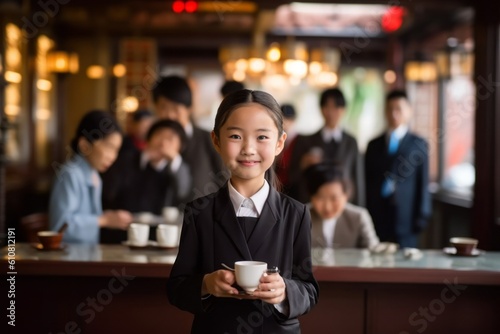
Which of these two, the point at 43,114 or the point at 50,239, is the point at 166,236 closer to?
the point at 50,239

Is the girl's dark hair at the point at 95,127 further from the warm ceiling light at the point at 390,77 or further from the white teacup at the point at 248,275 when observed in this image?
the warm ceiling light at the point at 390,77

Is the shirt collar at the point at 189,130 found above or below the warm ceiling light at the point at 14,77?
below

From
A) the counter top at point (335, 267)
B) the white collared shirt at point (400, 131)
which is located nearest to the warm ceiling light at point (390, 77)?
the white collared shirt at point (400, 131)

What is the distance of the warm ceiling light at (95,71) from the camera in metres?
10.6

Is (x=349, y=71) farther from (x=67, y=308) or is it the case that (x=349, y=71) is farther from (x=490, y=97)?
(x=67, y=308)

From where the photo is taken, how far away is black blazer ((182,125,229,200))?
4.66 metres

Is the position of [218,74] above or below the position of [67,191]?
above

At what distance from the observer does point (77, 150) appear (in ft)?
11.5

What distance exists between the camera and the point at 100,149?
3502 mm

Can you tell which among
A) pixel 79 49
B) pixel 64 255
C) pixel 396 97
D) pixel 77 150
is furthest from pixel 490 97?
pixel 79 49

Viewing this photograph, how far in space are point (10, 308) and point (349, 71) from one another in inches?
390

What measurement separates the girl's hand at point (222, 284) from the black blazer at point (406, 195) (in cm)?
358

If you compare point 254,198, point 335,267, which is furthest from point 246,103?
point 335,267

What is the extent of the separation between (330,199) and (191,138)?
1.41 metres
